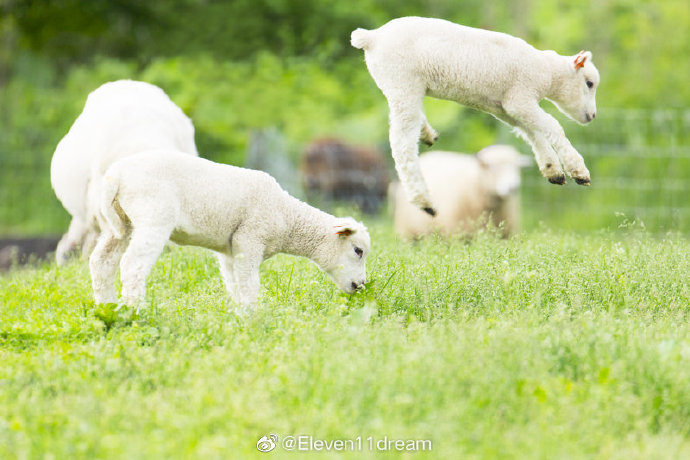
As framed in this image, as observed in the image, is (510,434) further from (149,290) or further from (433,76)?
(149,290)

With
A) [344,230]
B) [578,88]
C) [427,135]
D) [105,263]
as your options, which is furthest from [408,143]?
[105,263]

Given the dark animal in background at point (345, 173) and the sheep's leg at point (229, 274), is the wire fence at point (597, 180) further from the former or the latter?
the sheep's leg at point (229, 274)

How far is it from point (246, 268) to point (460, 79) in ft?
4.79

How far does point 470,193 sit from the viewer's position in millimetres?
9500

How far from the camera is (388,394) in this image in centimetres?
344

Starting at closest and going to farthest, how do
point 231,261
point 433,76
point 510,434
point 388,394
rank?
A: point 510,434, point 388,394, point 433,76, point 231,261

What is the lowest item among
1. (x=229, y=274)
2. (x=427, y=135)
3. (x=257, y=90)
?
(x=229, y=274)

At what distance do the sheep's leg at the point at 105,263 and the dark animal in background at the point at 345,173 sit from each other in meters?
9.27

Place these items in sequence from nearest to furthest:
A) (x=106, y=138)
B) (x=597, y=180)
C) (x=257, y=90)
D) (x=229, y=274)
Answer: (x=229, y=274) < (x=106, y=138) < (x=597, y=180) < (x=257, y=90)

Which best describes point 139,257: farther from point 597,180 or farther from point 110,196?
point 597,180

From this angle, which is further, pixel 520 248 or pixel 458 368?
pixel 520 248

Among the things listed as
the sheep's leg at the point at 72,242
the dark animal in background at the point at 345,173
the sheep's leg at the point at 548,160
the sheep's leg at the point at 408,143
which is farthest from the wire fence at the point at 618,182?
the sheep's leg at the point at 408,143

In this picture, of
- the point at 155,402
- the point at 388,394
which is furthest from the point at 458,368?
the point at 155,402

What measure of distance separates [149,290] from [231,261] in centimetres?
58
